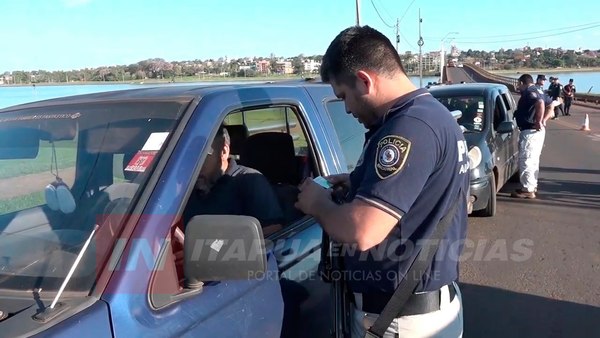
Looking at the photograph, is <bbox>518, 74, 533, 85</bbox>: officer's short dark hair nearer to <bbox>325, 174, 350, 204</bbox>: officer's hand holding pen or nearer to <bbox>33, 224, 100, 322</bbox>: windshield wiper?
<bbox>325, 174, 350, 204</bbox>: officer's hand holding pen

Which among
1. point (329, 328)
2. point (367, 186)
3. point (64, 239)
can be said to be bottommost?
point (329, 328)

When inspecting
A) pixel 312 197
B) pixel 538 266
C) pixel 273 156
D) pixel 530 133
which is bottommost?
pixel 538 266

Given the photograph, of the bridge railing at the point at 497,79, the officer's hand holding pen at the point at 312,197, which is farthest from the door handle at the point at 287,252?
the bridge railing at the point at 497,79

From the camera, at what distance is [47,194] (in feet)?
7.84

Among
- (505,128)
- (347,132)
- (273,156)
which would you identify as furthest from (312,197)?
(505,128)

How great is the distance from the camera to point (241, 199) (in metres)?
2.90

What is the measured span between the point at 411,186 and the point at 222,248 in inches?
24.6

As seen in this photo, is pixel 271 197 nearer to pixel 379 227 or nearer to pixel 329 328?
pixel 329 328

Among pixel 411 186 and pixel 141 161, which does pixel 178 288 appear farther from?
pixel 411 186

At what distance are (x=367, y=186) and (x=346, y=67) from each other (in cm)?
44

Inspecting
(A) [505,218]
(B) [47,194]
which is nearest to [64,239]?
(B) [47,194]

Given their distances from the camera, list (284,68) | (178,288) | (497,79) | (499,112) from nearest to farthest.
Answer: (178,288)
(499,112)
(284,68)
(497,79)

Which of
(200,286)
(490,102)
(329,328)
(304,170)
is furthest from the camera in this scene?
(490,102)

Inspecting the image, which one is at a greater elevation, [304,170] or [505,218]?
[304,170]
